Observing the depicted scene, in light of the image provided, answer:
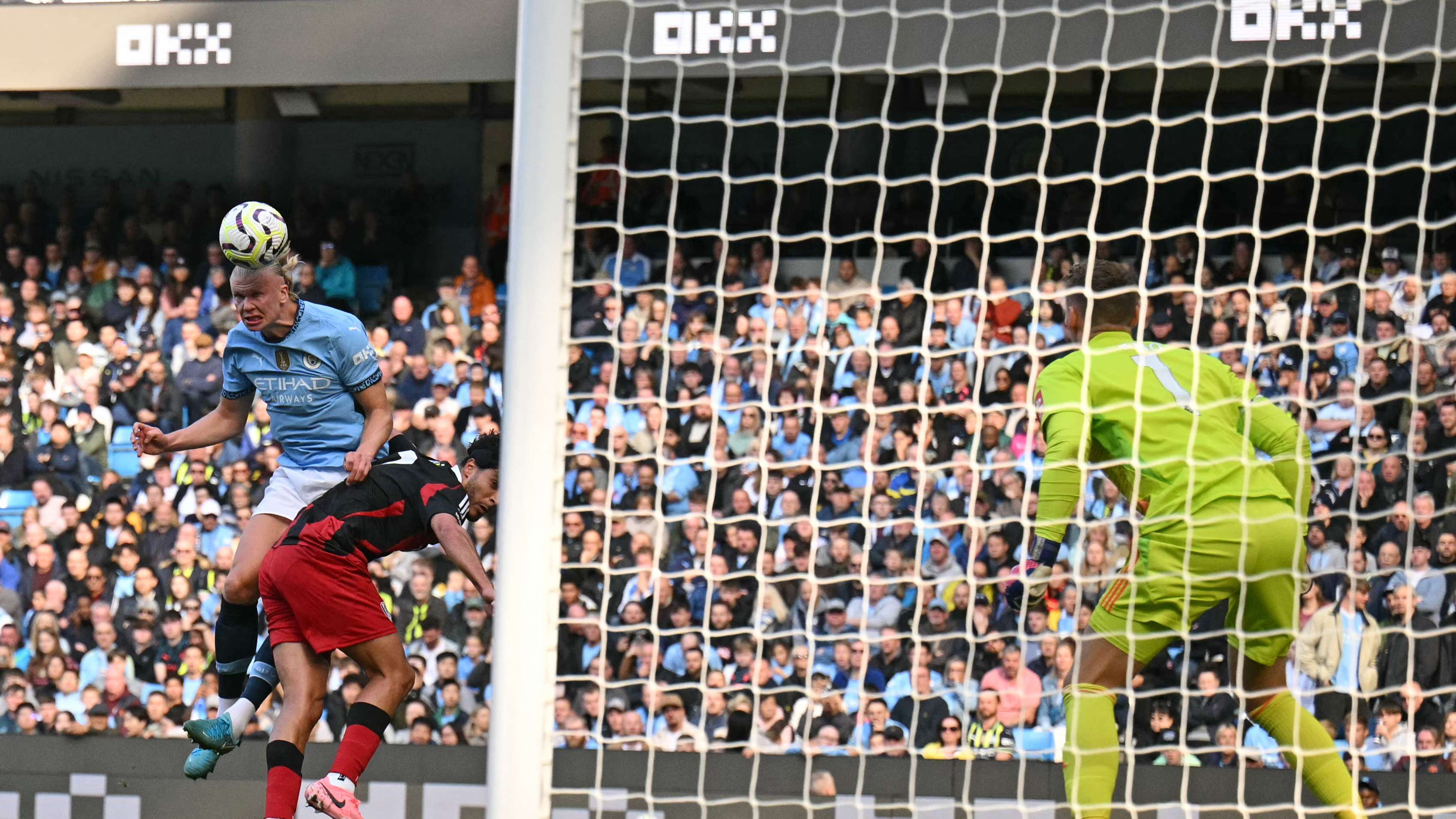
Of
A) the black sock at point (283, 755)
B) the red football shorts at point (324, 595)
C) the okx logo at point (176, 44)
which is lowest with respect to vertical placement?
the black sock at point (283, 755)

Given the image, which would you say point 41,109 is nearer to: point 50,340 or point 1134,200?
point 50,340

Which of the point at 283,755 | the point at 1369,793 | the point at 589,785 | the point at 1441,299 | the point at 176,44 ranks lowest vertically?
the point at 589,785

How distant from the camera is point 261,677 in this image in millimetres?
4770

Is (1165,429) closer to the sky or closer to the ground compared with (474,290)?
closer to the ground

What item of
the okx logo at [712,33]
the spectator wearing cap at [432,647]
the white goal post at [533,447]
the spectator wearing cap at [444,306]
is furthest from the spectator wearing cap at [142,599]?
the white goal post at [533,447]

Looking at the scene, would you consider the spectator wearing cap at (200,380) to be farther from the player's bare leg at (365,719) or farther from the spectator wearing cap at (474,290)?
the player's bare leg at (365,719)

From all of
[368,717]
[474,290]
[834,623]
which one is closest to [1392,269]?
[834,623]

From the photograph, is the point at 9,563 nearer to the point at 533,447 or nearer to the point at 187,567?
the point at 187,567

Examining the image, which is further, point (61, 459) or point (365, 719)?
point (61, 459)

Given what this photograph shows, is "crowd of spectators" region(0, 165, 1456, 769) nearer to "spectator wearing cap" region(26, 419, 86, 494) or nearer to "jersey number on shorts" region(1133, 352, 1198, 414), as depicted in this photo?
"spectator wearing cap" region(26, 419, 86, 494)

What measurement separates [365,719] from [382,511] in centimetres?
57

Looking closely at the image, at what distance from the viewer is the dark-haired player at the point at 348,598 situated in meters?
4.38

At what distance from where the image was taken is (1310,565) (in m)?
7.47

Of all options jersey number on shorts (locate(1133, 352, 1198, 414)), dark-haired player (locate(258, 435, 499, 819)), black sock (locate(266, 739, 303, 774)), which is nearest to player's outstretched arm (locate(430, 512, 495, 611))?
dark-haired player (locate(258, 435, 499, 819))
